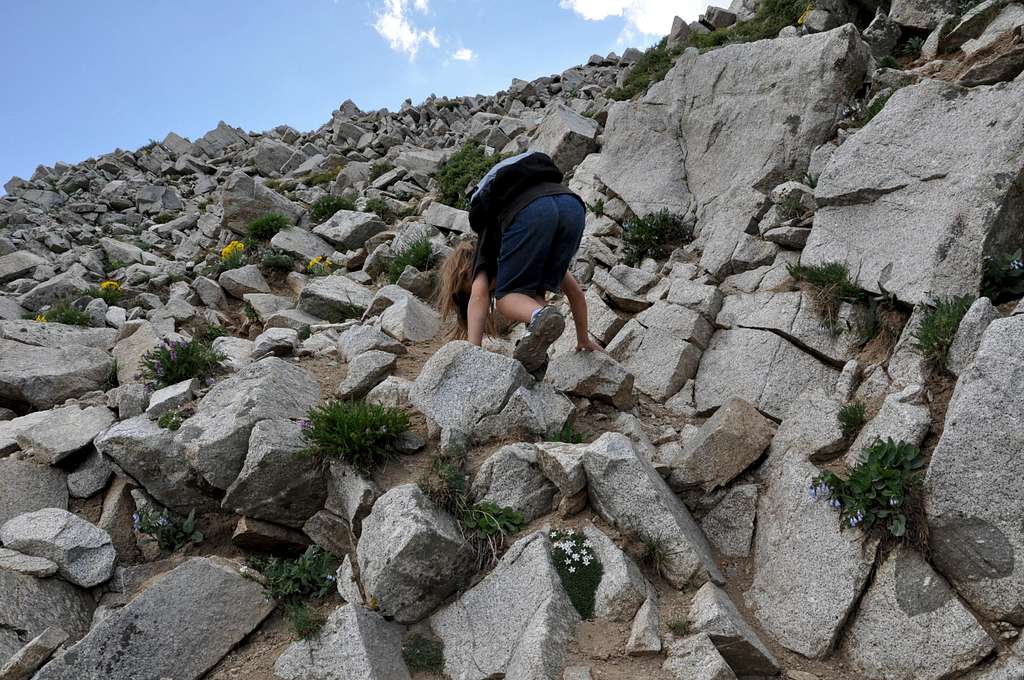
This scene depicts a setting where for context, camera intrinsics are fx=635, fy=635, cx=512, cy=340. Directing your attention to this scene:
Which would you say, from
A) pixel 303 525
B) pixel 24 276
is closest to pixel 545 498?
pixel 303 525

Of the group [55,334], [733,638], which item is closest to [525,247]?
[733,638]

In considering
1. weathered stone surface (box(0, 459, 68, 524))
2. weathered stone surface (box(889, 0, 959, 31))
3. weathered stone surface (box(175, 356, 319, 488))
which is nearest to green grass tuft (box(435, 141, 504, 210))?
weathered stone surface (box(175, 356, 319, 488))

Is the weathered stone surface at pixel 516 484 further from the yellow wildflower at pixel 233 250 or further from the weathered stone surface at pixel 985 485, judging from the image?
the yellow wildflower at pixel 233 250

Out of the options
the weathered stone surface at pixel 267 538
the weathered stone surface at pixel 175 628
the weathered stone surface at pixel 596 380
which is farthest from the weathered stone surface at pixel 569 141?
the weathered stone surface at pixel 175 628

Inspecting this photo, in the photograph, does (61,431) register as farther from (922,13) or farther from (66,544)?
(922,13)

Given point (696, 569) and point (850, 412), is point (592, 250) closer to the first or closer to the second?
point (850, 412)

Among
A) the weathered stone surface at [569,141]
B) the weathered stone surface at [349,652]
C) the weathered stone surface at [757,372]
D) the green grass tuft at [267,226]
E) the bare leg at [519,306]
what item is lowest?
the weathered stone surface at [349,652]

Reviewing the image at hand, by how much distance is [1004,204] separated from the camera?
581 cm

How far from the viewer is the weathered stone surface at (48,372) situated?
26.0 ft

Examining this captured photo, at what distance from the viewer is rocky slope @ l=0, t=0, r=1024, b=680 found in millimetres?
4367

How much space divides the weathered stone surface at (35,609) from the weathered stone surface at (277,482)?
134 cm

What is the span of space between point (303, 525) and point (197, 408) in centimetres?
190

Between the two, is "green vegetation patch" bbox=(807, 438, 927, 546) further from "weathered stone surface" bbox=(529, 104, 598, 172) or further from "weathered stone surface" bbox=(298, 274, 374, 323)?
"weathered stone surface" bbox=(529, 104, 598, 172)

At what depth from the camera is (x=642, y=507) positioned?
193 inches
